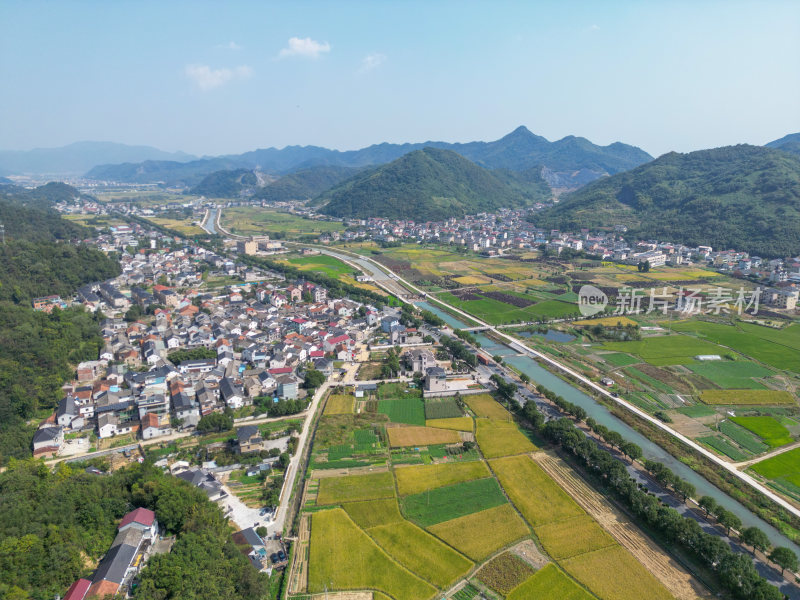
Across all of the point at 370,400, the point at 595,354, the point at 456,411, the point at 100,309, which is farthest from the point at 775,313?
the point at 100,309

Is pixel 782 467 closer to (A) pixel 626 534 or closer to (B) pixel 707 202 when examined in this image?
(A) pixel 626 534

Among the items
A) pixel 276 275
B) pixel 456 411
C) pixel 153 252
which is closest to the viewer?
pixel 456 411

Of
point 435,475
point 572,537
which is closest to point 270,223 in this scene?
point 435,475

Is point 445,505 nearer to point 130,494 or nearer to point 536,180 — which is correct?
point 130,494

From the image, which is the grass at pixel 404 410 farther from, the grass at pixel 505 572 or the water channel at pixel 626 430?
the grass at pixel 505 572

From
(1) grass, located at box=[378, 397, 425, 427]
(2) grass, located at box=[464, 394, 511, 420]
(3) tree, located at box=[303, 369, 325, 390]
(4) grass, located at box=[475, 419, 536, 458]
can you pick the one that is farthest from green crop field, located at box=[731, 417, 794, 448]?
(3) tree, located at box=[303, 369, 325, 390]

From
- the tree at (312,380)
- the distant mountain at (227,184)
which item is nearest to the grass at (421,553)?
the tree at (312,380)
